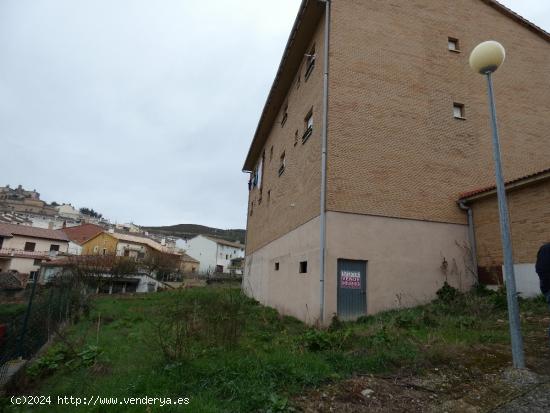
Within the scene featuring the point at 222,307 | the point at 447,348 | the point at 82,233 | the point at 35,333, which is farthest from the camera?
the point at 82,233

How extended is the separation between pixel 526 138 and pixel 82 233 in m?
62.1

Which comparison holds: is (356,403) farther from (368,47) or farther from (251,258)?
(251,258)

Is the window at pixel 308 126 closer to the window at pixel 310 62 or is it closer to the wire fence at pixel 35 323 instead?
the window at pixel 310 62

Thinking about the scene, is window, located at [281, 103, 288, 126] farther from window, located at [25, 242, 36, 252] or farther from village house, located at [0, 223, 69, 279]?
window, located at [25, 242, 36, 252]

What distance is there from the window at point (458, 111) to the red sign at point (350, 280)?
22.5 feet

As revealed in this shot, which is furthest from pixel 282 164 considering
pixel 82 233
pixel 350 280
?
pixel 82 233

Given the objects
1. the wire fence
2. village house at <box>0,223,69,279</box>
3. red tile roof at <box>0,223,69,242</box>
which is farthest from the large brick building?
red tile roof at <box>0,223,69,242</box>

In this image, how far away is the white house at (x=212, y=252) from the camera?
2628 inches

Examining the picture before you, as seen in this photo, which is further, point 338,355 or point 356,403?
point 338,355

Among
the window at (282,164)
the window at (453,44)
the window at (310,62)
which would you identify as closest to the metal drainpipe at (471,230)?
the window at (453,44)

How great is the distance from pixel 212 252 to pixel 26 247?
3122cm

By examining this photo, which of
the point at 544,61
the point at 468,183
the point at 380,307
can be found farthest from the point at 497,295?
the point at 544,61

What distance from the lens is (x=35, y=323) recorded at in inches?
338

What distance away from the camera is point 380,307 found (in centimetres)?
917
